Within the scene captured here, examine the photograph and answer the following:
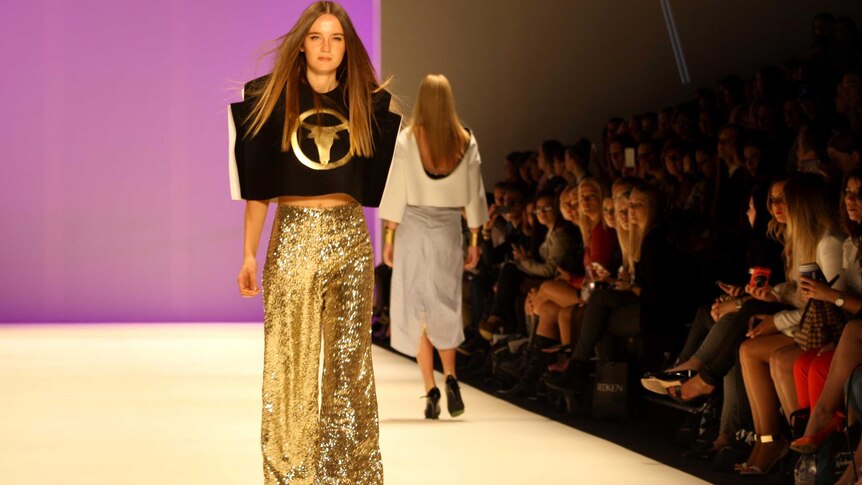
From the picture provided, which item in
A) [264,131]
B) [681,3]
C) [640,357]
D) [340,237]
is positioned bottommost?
[640,357]

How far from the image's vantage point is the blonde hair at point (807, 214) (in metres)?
3.70

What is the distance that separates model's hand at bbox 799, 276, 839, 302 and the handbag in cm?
3

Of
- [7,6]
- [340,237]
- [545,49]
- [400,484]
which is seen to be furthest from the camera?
[7,6]

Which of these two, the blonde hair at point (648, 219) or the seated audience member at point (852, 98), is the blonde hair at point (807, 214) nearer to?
the blonde hair at point (648, 219)

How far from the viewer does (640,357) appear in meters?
4.66

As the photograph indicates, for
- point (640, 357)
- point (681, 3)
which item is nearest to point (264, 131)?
point (640, 357)

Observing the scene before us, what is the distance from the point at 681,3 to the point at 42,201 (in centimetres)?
508

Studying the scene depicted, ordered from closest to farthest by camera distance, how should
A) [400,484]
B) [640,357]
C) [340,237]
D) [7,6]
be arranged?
[340,237]
[400,484]
[640,357]
[7,6]

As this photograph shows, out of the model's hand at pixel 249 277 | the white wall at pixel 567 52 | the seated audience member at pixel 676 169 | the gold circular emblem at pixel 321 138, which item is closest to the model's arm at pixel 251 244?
the model's hand at pixel 249 277

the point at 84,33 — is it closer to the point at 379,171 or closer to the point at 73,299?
the point at 73,299

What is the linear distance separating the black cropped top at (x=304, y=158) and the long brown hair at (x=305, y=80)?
2 cm

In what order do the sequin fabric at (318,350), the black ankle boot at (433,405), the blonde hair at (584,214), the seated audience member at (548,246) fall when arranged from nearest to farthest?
the sequin fabric at (318,350) < the black ankle boot at (433,405) < the blonde hair at (584,214) < the seated audience member at (548,246)

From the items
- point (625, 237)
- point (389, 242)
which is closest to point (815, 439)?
point (625, 237)

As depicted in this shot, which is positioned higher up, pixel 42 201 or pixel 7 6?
pixel 7 6
